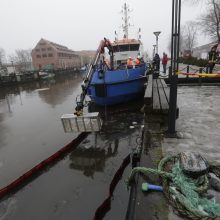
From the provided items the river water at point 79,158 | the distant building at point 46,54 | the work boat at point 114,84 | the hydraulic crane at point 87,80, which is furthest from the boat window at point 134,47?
the distant building at point 46,54

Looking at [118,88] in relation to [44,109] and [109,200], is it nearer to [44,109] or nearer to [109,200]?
[44,109]

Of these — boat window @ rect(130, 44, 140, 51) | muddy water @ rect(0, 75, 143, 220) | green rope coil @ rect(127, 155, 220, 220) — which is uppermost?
boat window @ rect(130, 44, 140, 51)

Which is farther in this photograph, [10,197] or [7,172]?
[7,172]

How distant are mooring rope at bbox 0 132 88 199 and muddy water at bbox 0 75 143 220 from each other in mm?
128

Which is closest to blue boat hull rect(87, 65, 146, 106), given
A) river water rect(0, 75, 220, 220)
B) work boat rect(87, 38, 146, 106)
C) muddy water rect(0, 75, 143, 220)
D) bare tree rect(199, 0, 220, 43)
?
work boat rect(87, 38, 146, 106)

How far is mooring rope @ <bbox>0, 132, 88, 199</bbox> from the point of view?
3871mm

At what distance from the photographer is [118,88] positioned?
918 cm

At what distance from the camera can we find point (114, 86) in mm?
9047

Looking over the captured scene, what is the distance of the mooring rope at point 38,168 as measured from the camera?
3.87 metres

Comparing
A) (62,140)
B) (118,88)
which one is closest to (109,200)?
(62,140)

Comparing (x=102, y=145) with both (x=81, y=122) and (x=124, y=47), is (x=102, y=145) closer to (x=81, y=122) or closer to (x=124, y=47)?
(x=81, y=122)

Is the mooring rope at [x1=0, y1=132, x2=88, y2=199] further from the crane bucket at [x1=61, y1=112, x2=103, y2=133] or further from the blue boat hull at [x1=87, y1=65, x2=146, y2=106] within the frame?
the blue boat hull at [x1=87, y1=65, x2=146, y2=106]

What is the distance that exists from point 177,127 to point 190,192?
8.84ft

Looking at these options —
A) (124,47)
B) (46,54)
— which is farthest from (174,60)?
(46,54)
